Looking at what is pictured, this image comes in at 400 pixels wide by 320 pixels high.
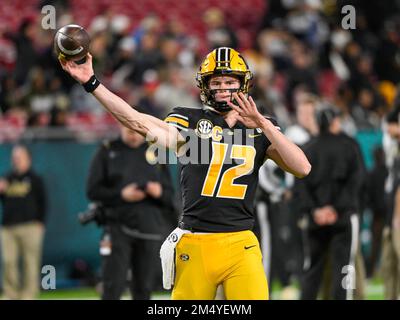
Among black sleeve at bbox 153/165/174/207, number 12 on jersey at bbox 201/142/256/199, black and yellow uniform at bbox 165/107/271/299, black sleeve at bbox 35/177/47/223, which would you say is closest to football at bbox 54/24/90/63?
black and yellow uniform at bbox 165/107/271/299

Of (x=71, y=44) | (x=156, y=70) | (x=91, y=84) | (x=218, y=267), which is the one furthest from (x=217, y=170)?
(x=156, y=70)

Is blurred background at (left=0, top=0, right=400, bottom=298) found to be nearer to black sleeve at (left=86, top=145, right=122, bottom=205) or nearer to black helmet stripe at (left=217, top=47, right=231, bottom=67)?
black sleeve at (left=86, top=145, right=122, bottom=205)

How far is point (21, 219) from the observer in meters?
12.8

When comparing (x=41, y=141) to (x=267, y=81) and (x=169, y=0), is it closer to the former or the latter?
(x=267, y=81)

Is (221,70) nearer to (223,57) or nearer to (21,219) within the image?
(223,57)

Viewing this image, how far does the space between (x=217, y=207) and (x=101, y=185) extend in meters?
3.50

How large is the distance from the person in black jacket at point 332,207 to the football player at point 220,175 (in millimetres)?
3456

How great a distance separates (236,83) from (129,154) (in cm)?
334

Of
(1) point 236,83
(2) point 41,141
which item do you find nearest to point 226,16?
(2) point 41,141

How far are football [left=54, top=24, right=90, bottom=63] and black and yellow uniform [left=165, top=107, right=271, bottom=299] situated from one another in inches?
31.7

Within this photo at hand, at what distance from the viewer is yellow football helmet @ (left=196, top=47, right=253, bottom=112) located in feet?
21.2

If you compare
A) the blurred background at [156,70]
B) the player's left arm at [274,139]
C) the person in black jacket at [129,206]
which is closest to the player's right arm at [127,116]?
the player's left arm at [274,139]

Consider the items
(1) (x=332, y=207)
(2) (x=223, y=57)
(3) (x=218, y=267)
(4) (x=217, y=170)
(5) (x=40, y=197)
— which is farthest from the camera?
(5) (x=40, y=197)

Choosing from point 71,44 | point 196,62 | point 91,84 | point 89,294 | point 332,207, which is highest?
point 196,62
